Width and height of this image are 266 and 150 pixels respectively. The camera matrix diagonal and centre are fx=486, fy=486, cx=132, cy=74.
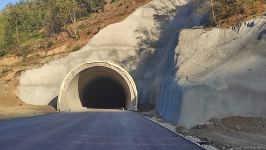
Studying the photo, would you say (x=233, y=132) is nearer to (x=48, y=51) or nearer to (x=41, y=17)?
(x=48, y=51)

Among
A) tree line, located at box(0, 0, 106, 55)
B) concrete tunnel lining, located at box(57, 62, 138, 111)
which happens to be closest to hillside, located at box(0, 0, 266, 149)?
concrete tunnel lining, located at box(57, 62, 138, 111)

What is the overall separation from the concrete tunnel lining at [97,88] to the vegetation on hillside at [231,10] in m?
11.2

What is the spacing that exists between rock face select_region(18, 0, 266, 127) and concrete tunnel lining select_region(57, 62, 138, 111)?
2181mm

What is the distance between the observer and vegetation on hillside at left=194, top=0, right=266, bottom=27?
3183 centimetres

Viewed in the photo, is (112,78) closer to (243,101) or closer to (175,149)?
(243,101)

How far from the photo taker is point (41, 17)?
100688mm

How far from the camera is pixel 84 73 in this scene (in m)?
47.8

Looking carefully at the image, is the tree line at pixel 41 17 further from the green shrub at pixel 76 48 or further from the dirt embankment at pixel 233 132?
the dirt embankment at pixel 233 132

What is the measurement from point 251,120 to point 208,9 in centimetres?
1940

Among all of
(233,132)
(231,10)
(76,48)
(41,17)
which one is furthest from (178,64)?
(41,17)

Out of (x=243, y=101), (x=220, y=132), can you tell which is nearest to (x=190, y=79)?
(x=243, y=101)

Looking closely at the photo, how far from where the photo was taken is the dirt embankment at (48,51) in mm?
49188

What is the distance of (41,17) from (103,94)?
46.3 meters

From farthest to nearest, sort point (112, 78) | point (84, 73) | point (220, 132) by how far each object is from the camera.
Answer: point (112, 78) → point (84, 73) → point (220, 132)
